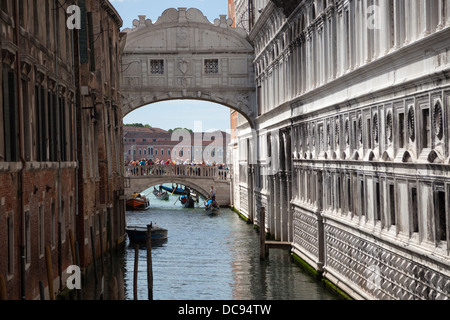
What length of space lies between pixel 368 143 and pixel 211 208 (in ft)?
73.8

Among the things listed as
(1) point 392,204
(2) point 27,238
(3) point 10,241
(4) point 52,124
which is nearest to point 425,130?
(1) point 392,204

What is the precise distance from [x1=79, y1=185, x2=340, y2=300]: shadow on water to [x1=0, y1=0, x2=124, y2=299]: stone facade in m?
0.92

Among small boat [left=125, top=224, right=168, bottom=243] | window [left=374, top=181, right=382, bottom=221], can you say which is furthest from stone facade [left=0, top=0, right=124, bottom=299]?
window [left=374, top=181, right=382, bottom=221]

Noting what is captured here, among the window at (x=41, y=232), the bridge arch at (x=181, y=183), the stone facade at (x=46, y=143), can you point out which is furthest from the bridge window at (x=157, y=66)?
the window at (x=41, y=232)

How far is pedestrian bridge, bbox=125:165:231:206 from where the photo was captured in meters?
38.5

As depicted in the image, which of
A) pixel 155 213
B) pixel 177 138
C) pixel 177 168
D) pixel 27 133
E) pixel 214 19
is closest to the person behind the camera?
pixel 27 133

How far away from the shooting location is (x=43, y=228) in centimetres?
1212

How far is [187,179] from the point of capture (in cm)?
3934

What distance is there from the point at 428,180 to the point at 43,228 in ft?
18.0

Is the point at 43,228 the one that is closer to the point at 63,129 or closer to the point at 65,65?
the point at 63,129

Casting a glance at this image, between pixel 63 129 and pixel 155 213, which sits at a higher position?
pixel 63 129

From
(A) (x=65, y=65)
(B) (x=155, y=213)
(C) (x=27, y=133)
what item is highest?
(A) (x=65, y=65)

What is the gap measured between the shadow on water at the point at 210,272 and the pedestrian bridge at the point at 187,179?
9.90m
